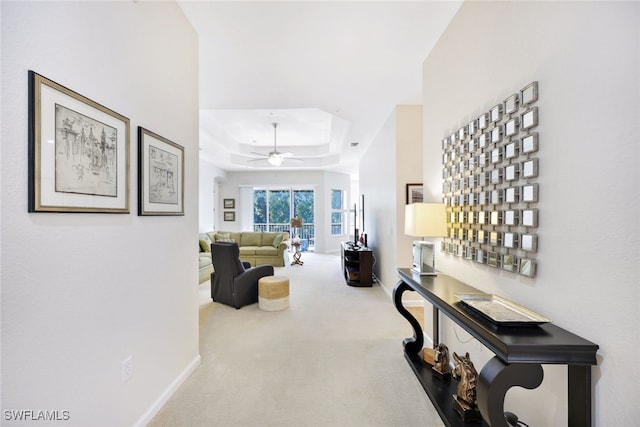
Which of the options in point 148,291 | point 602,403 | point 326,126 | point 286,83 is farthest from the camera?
point 326,126

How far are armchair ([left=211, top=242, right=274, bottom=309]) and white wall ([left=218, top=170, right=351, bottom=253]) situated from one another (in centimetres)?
499

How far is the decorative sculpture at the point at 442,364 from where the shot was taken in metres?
2.07

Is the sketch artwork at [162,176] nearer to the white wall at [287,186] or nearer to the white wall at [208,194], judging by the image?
the white wall at [208,194]

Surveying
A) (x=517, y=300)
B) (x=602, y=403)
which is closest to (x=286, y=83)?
(x=517, y=300)

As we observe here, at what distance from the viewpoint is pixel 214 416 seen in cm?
180

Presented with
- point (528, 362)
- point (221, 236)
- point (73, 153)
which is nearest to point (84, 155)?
point (73, 153)

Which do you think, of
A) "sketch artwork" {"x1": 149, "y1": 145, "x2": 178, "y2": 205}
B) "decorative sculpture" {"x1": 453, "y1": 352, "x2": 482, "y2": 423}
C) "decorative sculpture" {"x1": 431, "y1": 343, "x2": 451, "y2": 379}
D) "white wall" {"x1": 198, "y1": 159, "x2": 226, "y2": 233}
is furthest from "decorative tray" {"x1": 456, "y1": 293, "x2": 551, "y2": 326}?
"white wall" {"x1": 198, "y1": 159, "x2": 226, "y2": 233}

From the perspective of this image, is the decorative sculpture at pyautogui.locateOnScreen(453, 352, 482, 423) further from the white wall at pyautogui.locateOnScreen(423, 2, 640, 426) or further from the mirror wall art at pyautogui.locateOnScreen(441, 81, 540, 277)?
the mirror wall art at pyautogui.locateOnScreen(441, 81, 540, 277)

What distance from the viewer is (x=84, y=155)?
4.14 ft

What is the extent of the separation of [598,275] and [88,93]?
7.73 feet

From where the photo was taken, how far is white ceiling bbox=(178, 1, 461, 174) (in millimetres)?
2125

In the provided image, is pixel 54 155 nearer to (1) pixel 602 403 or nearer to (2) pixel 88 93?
(2) pixel 88 93

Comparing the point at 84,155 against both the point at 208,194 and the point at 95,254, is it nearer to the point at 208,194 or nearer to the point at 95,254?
the point at 95,254

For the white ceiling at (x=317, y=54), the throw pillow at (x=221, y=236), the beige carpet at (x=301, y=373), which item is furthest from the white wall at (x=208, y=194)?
the beige carpet at (x=301, y=373)
